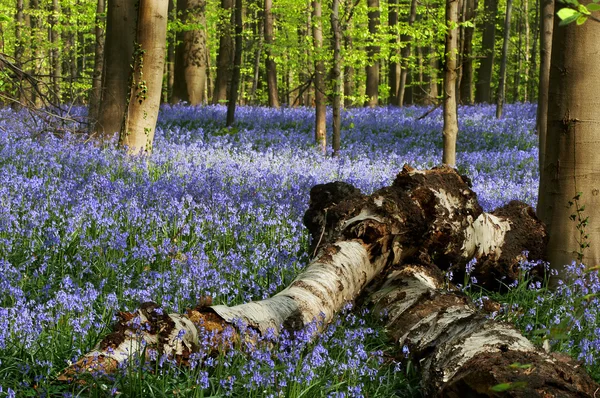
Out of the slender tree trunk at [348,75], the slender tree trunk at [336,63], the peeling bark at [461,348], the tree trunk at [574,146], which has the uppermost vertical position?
the slender tree trunk at [348,75]

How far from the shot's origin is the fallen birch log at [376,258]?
139 inches

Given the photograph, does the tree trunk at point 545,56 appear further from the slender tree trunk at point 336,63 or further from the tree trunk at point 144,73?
the tree trunk at point 144,73

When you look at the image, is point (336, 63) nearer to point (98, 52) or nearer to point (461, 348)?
point (461, 348)

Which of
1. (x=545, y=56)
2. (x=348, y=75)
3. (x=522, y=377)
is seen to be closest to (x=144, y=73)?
(x=545, y=56)

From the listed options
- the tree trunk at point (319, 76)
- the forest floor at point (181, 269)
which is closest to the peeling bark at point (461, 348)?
the forest floor at point (181, 269)

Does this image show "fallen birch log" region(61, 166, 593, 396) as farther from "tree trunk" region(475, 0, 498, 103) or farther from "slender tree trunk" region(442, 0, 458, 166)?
"tree trunk" region(475, 0, 498, 103)

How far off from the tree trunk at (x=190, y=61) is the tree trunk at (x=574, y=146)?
46.0 feet

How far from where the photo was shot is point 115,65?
11422mm

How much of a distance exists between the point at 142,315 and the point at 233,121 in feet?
41.7

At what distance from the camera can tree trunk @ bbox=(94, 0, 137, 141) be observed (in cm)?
1141

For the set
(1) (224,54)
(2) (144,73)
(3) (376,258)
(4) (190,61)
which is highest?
(1) (224,54)

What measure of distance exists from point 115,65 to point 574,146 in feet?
26.8

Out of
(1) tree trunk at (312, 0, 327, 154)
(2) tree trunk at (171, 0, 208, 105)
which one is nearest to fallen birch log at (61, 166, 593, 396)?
(1) tree trunk at (312, 0, 327, 154)

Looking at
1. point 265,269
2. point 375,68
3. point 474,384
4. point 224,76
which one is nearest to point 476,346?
point 474,384
